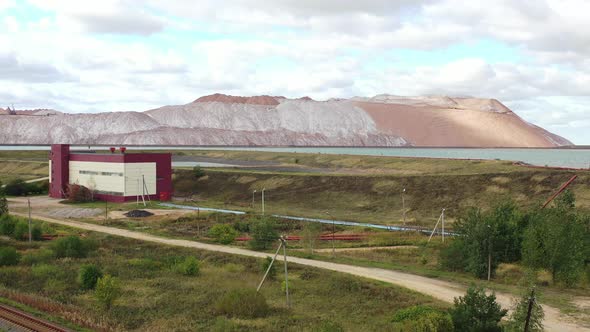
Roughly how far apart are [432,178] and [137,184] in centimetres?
3937

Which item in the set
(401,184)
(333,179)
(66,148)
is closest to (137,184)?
(66,148)

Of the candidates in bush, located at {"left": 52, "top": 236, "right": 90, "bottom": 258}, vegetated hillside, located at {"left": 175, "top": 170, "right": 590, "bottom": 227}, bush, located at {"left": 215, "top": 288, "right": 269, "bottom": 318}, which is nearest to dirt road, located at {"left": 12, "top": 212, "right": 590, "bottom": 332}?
bush, located at {"left": 52, "top": 236, "right": 90, "bottom": 258}

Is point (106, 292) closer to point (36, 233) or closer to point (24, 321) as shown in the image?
point (24, 321)

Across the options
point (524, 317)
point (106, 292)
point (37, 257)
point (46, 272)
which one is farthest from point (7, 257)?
point (524, 317)

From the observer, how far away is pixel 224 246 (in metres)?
48.1

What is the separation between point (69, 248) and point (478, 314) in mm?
29972

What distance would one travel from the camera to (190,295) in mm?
32156

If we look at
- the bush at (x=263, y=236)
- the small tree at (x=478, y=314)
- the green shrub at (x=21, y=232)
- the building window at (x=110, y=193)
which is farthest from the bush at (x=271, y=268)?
the building window at (x=110, y=193)

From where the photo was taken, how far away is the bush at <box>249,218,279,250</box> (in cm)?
4706

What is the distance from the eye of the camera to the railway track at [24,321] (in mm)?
24672

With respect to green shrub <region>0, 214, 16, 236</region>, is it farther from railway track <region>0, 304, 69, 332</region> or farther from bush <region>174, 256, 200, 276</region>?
railway track <region>0, 304, 69, 332</region>

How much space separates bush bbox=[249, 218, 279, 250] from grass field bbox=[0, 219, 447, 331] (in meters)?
4.54

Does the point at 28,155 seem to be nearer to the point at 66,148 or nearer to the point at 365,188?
the point at 66,148

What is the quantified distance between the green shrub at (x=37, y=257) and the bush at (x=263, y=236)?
14.8m
